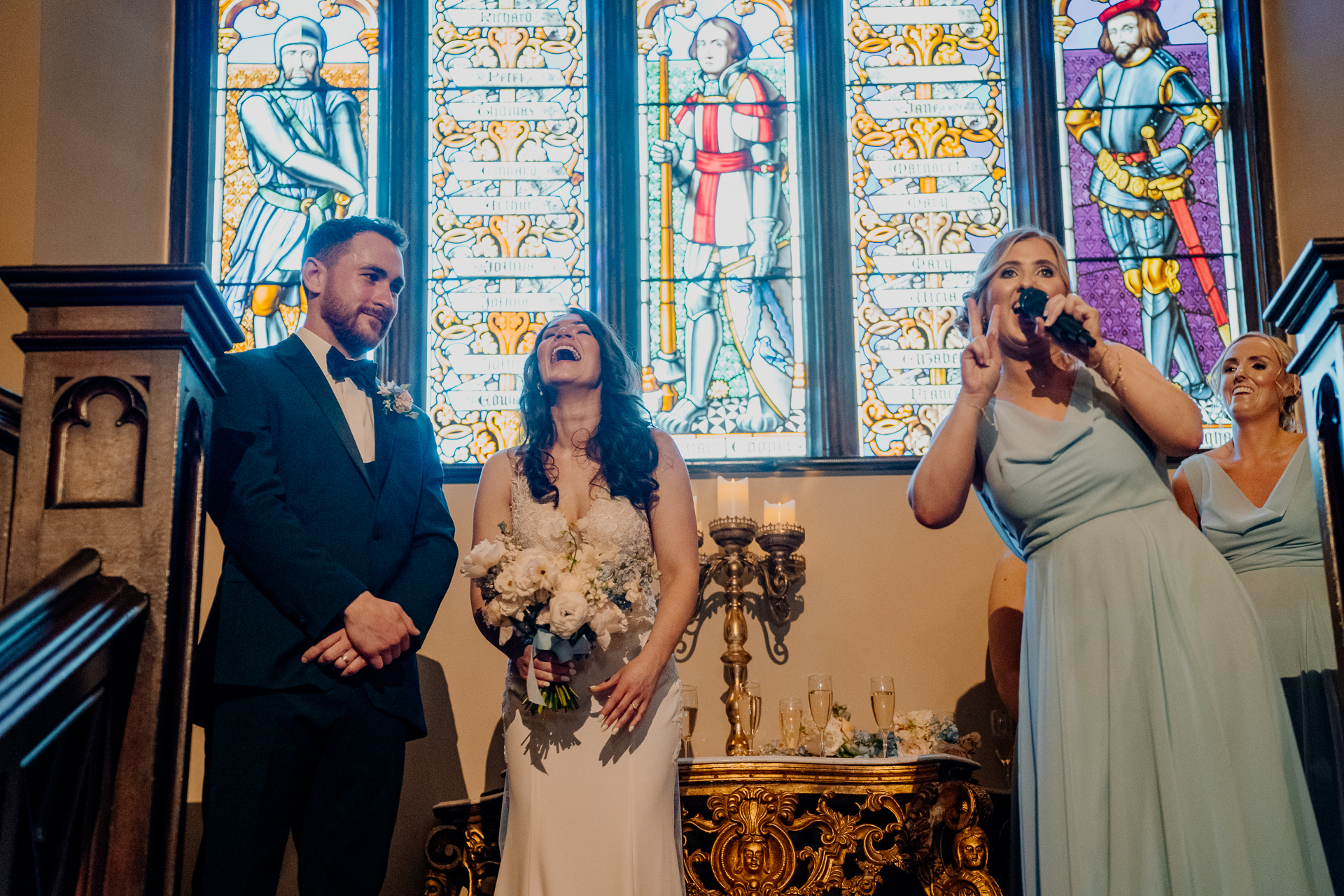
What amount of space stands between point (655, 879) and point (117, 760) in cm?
127

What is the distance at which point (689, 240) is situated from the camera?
523 centimetres

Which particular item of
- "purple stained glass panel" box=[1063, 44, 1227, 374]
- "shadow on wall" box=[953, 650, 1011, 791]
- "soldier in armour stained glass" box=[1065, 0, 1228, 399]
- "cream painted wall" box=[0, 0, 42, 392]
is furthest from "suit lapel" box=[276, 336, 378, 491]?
"soldier in armour stained glass" box=[1065, 0, 1228, 399]

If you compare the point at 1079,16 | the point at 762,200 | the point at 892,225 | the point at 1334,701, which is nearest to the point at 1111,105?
the point at 1079,16

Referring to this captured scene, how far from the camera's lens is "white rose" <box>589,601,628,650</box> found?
9.08ft

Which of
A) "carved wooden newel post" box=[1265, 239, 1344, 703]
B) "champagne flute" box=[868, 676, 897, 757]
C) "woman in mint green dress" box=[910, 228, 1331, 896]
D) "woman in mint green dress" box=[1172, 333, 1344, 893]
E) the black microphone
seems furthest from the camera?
"champagne flute" box=[868, 676, 897, 757]

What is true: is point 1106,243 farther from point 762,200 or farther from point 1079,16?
point 762,200

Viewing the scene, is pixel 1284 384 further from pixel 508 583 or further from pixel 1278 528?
pixel 508 583

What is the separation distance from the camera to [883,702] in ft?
13.3

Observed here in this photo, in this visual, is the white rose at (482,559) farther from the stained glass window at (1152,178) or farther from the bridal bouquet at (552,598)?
the stained glass window at (1152,178)

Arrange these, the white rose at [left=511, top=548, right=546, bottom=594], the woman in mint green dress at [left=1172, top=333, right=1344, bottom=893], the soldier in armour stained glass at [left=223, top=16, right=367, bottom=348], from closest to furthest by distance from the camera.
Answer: the white rose at [left=511, top=548, right=546, bottom=594]
the woman in mint green dress at [left=1172, top=333, right=1344, bottom=893]
the soldier in armour stained glass at [left=223, top=16, right=367, bottom=348]

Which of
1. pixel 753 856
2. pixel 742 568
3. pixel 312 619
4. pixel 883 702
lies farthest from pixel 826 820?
pixel 312 619

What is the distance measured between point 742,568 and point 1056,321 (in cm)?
195

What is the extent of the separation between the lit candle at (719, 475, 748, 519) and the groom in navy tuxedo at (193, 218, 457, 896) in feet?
5.42

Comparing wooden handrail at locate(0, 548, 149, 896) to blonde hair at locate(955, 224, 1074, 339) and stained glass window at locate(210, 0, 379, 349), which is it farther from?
stained glass window at locate(210, 0, 379, 349)
